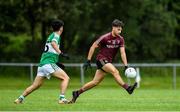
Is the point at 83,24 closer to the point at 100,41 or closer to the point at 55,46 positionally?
the point at 100,41

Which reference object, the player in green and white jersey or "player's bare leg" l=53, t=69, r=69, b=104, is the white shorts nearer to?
the player in green and white jersey

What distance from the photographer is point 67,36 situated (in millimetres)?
47688

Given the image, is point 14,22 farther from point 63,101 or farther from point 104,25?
point 63,101

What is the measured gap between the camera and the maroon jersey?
18.7 metres

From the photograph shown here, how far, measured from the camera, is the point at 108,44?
18.8 meters

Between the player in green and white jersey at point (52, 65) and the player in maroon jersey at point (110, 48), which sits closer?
the player in green and white jersey at point (52, 65)

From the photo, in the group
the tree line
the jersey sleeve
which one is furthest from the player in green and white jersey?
the tree line

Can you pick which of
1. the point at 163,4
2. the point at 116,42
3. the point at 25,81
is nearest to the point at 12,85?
the point at 25,81

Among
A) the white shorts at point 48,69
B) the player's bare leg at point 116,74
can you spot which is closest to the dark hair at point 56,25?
the white shorts at point 48,69

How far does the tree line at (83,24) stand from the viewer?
142 feet

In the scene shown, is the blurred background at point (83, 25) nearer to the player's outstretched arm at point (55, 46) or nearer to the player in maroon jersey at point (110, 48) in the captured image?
the player in maroon jersey at point (110, 48)

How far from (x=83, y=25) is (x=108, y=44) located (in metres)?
27.0

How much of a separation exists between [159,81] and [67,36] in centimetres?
904

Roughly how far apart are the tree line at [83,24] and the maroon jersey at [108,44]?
75.2ft
